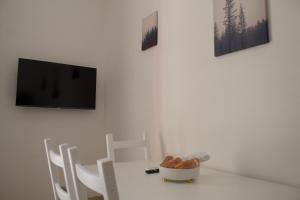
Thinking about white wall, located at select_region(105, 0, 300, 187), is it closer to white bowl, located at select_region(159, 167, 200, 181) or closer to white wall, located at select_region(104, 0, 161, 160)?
white wall, located at select_region(104, 0, 161, 160)

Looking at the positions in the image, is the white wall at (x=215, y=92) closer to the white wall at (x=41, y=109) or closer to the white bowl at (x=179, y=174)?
the white bowl at (x=179, y=174)

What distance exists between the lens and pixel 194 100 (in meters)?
1.70

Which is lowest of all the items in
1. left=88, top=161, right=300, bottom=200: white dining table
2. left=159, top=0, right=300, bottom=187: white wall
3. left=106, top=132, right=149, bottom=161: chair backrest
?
left=88, top=161, right=300, bottom=200: white dining table

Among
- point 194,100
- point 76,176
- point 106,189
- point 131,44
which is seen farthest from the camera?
point 131,44

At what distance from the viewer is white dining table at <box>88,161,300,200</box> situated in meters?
0.93

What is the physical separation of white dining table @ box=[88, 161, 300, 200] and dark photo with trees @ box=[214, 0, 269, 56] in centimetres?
72

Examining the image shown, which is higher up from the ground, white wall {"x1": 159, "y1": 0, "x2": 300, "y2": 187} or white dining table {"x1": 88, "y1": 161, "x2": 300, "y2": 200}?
white wall {"x1": 159, "y1": 0, "x2": 300, "y2": 187}

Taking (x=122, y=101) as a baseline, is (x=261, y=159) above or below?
below

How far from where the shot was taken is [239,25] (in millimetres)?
1387

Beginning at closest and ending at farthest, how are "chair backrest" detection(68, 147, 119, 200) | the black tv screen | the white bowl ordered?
"chair backrest" detection(68, 147, 119, 200), the white bowl, the black tv screen

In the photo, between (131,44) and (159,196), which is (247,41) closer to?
(159,196)

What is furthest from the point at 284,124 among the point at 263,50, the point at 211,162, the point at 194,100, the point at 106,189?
the point at 106,189

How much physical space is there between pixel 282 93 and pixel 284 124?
0.15 meters

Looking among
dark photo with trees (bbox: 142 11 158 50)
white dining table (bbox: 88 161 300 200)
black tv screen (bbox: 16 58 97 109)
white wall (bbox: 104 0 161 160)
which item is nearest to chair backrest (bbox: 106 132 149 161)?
white wall (bbox: 104 0 161 160)
